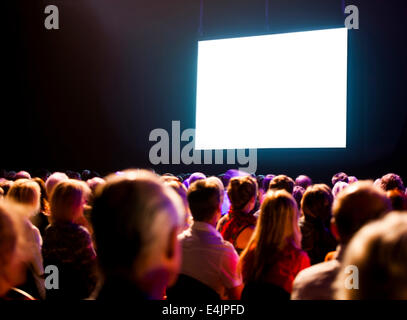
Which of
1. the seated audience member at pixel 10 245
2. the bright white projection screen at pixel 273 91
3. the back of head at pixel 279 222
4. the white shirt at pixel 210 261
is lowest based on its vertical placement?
the white shirt at pixel 210 261

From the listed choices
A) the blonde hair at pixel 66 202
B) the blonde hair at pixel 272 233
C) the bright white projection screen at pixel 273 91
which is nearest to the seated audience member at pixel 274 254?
the blonde hair at pixel 272 233

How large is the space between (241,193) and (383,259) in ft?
6.50

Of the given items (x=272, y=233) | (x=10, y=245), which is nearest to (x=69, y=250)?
(x=272, y=233)

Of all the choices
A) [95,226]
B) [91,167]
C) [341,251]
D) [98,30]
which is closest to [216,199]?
[341,251]

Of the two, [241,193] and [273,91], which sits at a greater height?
[273,91]

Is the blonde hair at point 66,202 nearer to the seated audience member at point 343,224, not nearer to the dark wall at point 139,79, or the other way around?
the seated audience member at point 343,224

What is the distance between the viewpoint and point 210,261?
6.40 ft

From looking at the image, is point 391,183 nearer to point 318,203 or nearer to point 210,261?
point 318,203

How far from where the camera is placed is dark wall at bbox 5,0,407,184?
695 cm

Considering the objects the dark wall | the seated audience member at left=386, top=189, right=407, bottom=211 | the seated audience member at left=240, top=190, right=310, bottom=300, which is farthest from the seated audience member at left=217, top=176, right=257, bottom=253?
the dark wall

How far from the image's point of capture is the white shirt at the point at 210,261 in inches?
75.9

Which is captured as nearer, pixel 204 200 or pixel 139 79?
pixel 204 200

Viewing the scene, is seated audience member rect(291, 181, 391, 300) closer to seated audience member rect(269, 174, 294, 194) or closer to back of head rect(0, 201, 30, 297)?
back of head rect(0, 201, 30, 297)

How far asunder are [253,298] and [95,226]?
1.14 m
